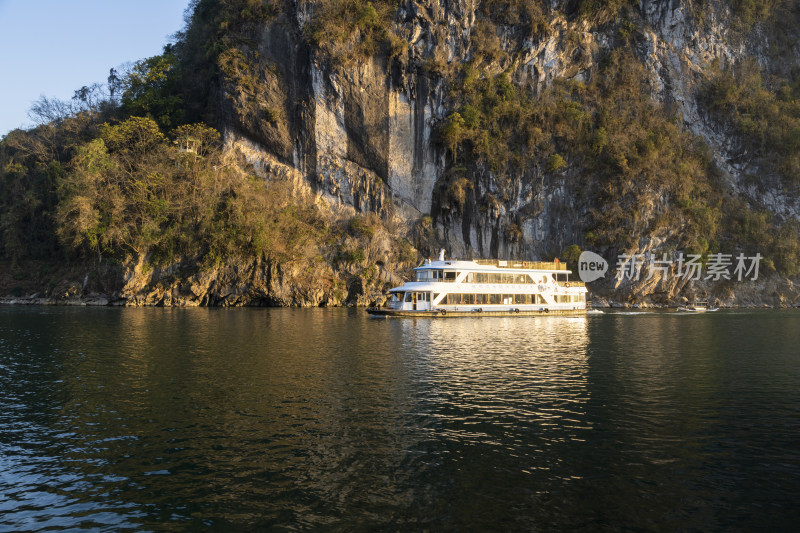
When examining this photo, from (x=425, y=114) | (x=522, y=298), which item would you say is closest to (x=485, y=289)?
(x=522, y=298)

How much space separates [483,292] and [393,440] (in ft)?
128

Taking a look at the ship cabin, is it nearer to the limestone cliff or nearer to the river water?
the river water

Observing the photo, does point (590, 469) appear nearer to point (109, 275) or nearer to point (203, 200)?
point (203, 200)

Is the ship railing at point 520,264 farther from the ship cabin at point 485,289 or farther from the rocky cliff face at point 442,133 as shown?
the rocky cliff face at point 442,133

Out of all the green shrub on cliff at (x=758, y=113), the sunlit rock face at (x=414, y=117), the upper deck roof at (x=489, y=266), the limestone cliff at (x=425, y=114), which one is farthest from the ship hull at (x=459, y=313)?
the green shrub on cliff at (x=758, y=113)

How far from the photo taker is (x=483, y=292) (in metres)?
52.1

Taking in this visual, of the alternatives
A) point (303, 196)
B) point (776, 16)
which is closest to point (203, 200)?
point (303, 196)

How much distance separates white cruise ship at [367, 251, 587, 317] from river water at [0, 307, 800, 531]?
829 inches

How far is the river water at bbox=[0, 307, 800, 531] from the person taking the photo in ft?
32.6

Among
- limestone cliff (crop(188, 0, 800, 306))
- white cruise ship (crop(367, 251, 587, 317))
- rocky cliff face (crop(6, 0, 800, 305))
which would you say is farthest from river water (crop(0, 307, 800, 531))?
limestone cliff (crop(188, 0, 800, 306))

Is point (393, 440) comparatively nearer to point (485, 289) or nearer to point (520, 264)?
point (485, 289)

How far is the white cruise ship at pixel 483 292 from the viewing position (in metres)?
49.7

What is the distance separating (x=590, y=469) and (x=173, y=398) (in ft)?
44.3

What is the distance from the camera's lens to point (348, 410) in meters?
16.7
